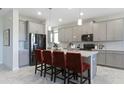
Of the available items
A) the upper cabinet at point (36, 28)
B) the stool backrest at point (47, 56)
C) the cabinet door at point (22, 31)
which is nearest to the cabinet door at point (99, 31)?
the upper cabinet at point (36, 28)

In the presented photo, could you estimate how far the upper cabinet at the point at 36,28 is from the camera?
17.6ft

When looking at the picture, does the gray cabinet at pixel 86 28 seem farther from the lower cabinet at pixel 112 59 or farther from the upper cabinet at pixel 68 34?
the lower cabinet at pixel 112 59

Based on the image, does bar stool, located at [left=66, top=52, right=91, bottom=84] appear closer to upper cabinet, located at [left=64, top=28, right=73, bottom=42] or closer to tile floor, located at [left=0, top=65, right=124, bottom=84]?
tile floor, located at [left=0, top=65, right=124, bottom=84]

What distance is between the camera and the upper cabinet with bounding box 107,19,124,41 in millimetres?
4699

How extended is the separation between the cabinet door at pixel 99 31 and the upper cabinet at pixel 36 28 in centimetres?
299

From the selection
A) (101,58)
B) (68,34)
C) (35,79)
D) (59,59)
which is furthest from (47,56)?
(68,34)

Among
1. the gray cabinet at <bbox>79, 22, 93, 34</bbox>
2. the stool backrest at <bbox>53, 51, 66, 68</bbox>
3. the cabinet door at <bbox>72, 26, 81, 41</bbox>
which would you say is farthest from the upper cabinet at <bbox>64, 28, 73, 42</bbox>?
the stool backrest at <bbox>53, 51, 66, 68</bbox>

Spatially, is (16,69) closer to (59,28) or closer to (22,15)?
(22,15)

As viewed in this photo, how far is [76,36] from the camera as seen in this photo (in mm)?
6305

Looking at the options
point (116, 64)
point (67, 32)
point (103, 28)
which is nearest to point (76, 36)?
point (67, 32)

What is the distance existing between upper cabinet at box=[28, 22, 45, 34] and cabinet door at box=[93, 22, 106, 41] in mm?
2991

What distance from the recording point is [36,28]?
5.70 meters
